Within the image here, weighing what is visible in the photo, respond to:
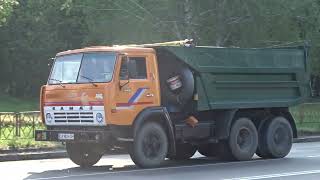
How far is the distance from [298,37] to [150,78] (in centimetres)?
2095

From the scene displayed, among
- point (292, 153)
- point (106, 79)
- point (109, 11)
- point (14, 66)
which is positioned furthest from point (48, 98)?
point (14, 66)

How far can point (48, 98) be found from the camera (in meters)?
A: 15.8

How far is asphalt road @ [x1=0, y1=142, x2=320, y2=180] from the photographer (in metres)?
13.7

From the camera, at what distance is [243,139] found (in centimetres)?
1778

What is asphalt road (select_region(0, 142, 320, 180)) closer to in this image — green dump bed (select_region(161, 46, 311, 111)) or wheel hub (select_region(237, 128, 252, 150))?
wheel hub (select_region(237, 128, 252, 150))

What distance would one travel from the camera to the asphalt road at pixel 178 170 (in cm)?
1370

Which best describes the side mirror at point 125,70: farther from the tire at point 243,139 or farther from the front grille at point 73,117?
the tire at point 243,139

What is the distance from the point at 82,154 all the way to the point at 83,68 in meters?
2.10

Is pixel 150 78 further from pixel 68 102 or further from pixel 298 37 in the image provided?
pixel 298 37

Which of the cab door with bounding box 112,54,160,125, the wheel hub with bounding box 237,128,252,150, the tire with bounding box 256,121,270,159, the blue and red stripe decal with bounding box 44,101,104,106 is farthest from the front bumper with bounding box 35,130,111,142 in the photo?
the tire with bounding box 256,121,270,159

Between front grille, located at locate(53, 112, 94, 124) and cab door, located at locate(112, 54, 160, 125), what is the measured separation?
0.58 meters

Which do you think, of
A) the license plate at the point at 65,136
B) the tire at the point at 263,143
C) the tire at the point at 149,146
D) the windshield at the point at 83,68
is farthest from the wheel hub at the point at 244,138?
the license plate at the point at 65,136

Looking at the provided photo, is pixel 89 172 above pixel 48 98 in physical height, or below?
below

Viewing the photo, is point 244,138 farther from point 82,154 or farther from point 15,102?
point 15,102
